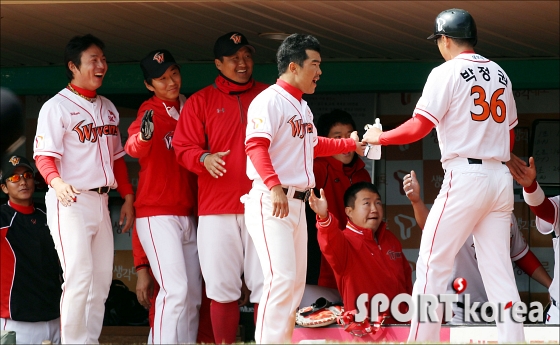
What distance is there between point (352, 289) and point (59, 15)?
2.43m

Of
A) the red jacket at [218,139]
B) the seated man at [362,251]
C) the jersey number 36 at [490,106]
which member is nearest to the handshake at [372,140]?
the seated man at [362,251]

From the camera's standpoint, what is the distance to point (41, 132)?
4629 mm

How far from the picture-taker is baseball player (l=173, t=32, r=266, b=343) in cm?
469

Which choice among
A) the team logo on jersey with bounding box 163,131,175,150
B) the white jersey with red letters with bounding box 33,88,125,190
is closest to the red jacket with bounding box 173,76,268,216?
the team logo on jersey with bounding box 163,131,175,150

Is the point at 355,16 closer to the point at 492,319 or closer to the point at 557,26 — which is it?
the point at 557,26

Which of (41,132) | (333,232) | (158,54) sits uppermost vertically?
(158,54)

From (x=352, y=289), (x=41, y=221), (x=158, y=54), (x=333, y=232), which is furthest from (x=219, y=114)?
(x=41, y=221)

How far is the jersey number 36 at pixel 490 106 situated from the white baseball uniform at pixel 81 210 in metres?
2.04

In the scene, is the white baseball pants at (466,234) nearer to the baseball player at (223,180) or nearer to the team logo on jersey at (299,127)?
the team logo on jersey at (299,127)

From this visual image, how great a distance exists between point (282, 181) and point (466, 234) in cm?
90

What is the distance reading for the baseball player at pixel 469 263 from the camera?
188 inches

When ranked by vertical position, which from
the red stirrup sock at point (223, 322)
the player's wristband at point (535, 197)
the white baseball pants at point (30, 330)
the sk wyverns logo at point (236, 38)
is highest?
the sk wyverns logo at point (236, 38)

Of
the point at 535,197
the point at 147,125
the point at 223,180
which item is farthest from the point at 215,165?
the point at 535,197

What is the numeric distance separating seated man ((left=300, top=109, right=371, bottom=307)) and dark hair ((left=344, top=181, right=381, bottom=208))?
0.20 m
